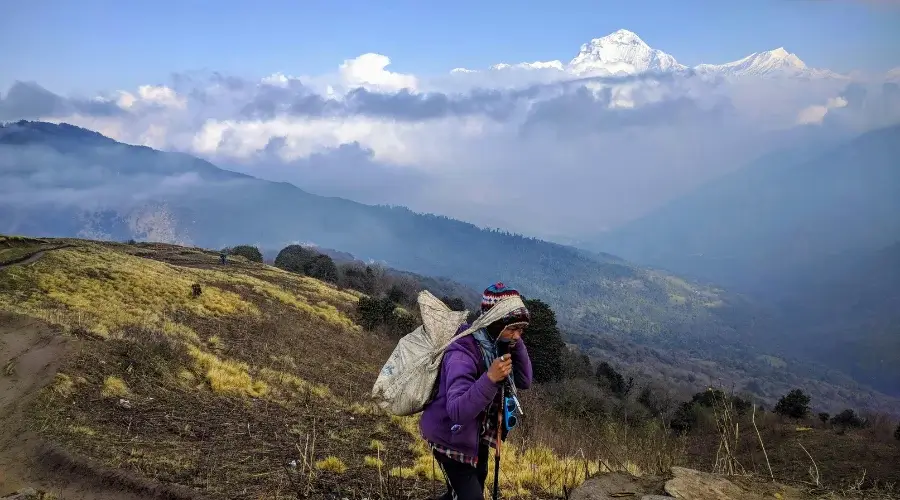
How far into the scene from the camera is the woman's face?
11.9 ft

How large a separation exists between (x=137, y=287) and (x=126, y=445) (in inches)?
712

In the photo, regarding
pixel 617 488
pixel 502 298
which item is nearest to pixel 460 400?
pixel 502 298

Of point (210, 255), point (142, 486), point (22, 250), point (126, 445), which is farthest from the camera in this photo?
point (210, 255)

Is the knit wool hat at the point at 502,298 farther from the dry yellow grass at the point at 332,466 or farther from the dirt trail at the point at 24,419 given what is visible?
the dirt trail at the point at 24,419

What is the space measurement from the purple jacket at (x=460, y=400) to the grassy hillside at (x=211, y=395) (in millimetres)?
1517

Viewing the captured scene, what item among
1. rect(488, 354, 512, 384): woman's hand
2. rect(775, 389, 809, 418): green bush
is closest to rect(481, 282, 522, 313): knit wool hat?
rect(488, 354, 512, 384): woman's hand

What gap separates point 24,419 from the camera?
9.23 m

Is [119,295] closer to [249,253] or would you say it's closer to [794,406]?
[794,406]

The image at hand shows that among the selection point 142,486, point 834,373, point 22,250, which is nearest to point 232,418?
point 142,486

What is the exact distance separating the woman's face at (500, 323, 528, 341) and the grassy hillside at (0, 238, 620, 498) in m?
2.19

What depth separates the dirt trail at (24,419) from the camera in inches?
288

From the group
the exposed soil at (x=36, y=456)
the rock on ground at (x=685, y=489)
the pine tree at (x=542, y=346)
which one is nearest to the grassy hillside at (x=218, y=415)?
the exposed soil at (x=36, y=456)

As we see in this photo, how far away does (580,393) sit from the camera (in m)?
33.4

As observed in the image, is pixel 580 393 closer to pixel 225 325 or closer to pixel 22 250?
pixel 225 325
